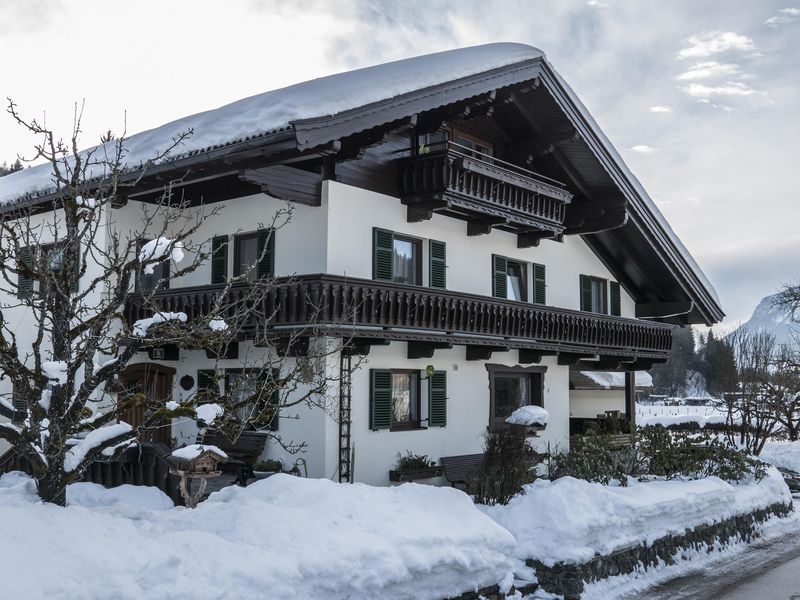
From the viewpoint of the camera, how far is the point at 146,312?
15305mm

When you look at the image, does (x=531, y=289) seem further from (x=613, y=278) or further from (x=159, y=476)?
(x=159, y=476)

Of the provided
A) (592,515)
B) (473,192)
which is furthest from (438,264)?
(592,515)

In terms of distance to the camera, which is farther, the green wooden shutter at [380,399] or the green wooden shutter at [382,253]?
the green wooden shutter at [382,253]

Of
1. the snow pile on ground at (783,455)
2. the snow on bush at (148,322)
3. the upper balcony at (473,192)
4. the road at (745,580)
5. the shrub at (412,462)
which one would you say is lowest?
the road at (745,580)

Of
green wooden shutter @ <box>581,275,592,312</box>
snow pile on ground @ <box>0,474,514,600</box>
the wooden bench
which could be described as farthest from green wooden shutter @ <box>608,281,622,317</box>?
snow pile on ground @ <box>0,474,514,600</box>

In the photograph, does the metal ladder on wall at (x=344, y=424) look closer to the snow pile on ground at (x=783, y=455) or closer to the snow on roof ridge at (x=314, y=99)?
the snow on roof ridge at (x=314, y=99)

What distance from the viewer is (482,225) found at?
18.0 m

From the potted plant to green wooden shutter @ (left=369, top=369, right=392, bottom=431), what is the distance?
0.78m

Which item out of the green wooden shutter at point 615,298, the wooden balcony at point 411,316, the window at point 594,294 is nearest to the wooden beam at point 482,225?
the wooden balcony at point 411,316

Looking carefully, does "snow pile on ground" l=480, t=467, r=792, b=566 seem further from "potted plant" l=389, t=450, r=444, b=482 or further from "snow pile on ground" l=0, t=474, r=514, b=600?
"potted plant" l=389, t=450, r=444, b=482

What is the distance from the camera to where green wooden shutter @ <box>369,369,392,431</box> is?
15258mm

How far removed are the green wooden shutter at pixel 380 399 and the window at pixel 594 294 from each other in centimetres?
845

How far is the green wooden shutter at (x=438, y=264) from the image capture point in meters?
17.1

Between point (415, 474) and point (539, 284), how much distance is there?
6814 millimetres
